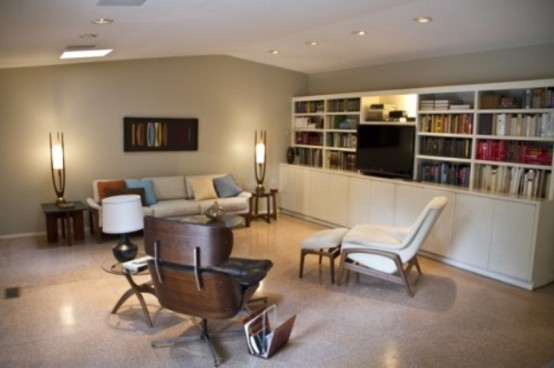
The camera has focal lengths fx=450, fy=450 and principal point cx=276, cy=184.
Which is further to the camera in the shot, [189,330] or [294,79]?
[294,79]

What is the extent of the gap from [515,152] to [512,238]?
0.98 meters

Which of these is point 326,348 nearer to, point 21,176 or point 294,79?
point 21,176

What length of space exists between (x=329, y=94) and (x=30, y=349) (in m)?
5.88

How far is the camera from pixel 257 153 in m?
7.57

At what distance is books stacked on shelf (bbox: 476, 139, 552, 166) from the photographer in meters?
4.69

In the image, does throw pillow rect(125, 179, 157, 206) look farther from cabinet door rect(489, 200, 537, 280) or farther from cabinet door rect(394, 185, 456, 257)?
cabinet door rect(489, 200, 537, 280)

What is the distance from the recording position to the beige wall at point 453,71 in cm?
493

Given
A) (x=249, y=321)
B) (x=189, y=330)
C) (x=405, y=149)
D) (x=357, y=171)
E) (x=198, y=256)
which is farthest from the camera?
(x=357, y=171)

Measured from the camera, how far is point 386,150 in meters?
6.19

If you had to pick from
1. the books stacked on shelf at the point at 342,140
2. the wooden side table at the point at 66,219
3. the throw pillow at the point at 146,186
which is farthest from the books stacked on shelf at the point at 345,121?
the wooden side table at the point at 66,219

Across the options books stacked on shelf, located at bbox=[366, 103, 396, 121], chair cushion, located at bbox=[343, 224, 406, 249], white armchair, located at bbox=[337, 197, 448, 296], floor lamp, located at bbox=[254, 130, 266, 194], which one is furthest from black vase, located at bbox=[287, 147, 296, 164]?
white armchair, located at bbox=[337, 197, 448, 296]

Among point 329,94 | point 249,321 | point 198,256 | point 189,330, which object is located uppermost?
point 329,94

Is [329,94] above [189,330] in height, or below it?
above

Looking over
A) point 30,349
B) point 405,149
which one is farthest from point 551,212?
point 30,349
